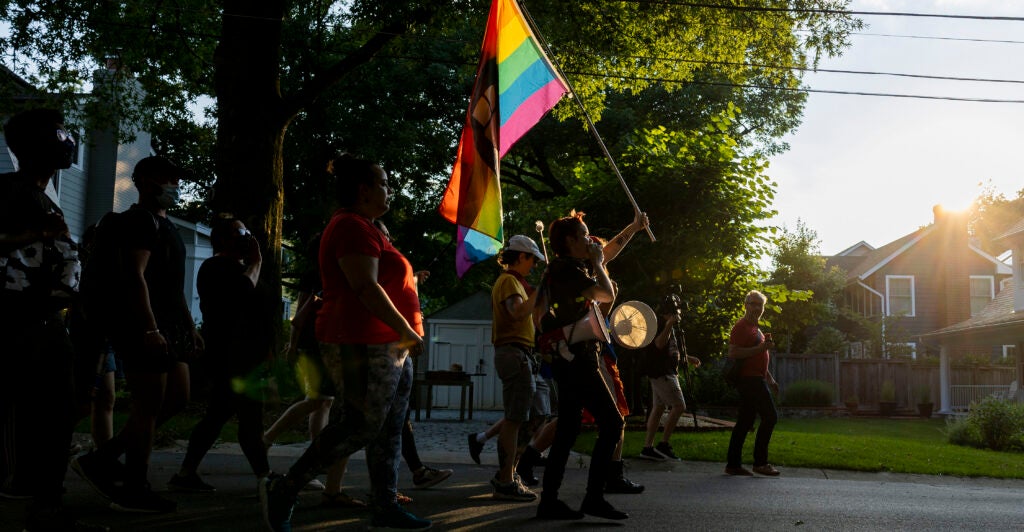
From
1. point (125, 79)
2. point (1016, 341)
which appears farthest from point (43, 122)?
point (1016, 341)

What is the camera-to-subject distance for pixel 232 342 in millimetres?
6055

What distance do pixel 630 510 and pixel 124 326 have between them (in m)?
3.32

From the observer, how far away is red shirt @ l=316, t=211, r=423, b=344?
4.50m

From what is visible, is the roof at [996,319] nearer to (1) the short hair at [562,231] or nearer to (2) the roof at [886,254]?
(2) the roof at [886,254]

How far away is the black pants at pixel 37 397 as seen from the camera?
4137 mm

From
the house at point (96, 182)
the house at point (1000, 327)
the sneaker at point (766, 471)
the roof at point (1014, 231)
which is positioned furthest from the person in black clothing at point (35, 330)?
the roof at point (1014, 231)

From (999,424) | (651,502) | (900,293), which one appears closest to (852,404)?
(999,424)

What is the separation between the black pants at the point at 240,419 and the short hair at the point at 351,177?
1.88 m

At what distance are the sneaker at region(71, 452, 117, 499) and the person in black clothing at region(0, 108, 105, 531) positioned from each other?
1.03 metres

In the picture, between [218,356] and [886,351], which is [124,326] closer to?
[218,356]

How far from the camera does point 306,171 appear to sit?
2727 cm

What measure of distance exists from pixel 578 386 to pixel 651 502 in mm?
1503

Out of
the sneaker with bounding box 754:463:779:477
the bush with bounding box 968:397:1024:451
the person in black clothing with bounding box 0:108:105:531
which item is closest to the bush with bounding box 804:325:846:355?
the bush with bounding box 968:397:1024:451

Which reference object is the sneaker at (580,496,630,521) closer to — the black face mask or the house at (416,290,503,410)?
the black face mask
